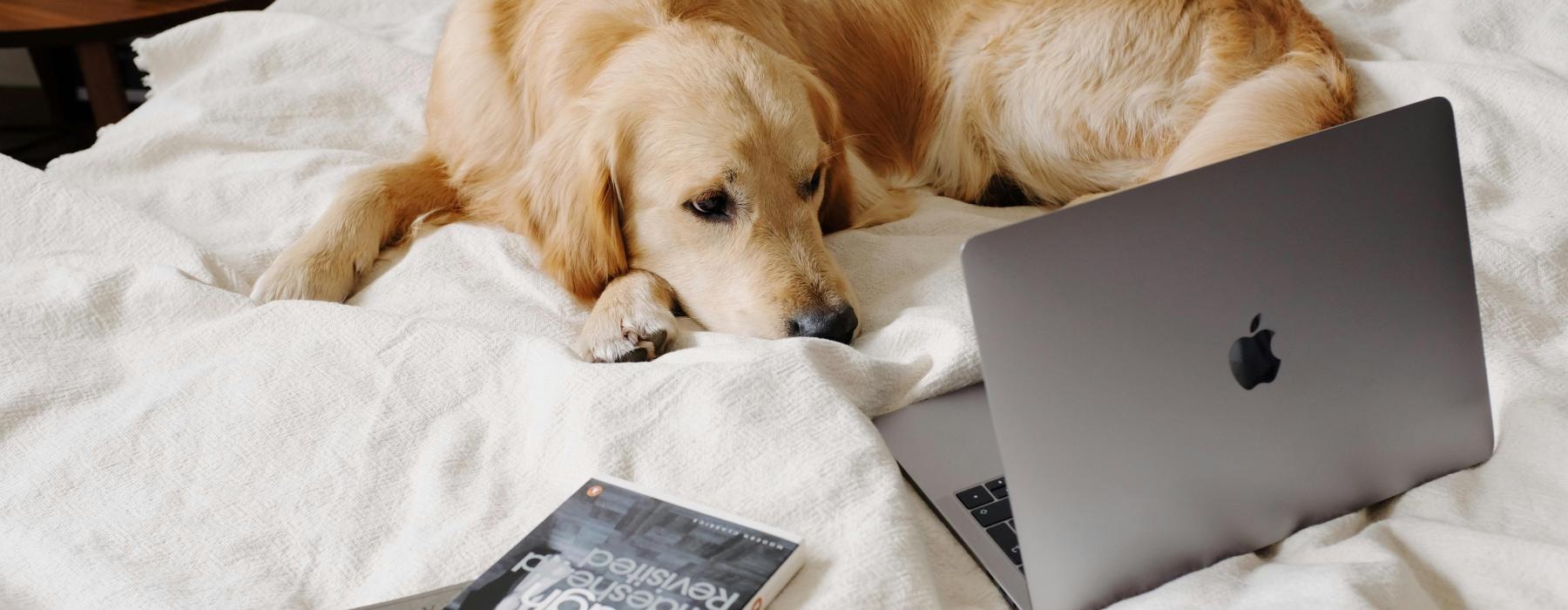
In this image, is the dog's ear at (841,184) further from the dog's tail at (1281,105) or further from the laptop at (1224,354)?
the laptop at (1224,354)

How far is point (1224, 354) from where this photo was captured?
82 cm

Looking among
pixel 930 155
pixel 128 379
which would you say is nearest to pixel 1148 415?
pixel 128 379

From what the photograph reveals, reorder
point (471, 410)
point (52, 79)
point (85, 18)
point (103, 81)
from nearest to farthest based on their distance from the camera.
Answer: point (471, 410), point (85, 18), point (103, 81), point (52, 79)

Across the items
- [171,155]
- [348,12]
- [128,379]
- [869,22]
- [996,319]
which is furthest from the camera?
[348,12]

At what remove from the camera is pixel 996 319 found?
0.75 meters

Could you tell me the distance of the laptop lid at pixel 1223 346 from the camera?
0.76m

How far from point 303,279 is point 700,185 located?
Result: 0.57 metres

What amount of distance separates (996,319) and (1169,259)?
14 centimetres

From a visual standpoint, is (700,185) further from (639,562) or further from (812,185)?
(639,562)

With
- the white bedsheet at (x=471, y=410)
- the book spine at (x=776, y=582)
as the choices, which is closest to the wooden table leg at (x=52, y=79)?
the white bedsheet at (x=471, y=410)

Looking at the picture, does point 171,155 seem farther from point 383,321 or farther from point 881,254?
point 881,254

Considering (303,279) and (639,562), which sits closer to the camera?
(639,562)

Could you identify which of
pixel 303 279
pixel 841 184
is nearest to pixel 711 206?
pixel 841 184

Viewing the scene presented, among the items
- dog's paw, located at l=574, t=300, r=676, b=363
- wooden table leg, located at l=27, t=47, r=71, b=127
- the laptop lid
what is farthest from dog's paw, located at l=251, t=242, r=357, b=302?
wooden table leg, located at l=27, t=47, r=71, b=127
